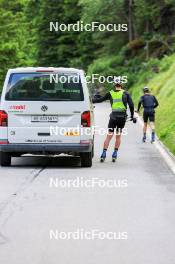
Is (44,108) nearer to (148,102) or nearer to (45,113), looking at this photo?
(45,113)

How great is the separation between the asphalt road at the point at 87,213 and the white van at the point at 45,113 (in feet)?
1.69

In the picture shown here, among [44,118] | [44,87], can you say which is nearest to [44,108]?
[44,118]

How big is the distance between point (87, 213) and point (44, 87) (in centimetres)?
573

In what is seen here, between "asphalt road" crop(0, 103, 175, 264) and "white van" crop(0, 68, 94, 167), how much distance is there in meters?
0.52

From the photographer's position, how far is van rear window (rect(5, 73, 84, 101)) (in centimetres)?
1534

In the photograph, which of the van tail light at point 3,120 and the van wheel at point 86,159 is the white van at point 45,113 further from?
the van wheel at point 86,159

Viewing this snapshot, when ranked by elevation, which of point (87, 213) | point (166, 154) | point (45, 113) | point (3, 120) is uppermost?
point (45, 113)

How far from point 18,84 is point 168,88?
24.1 metres

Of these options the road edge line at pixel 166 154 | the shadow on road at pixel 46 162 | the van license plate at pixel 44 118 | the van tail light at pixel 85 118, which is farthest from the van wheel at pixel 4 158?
the road edge line at pixel 166 154

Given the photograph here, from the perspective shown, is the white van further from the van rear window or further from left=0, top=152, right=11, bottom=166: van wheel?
left=0, top=152, right=11, bottom=166: van wheel

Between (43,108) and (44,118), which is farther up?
(43,108)

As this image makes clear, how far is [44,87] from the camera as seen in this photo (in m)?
15.5

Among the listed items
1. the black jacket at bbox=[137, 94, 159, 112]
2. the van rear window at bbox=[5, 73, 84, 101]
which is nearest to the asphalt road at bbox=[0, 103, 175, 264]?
the van rear window at bbox=[5, 73, 84, 101]

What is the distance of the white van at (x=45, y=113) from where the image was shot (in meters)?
15.3
